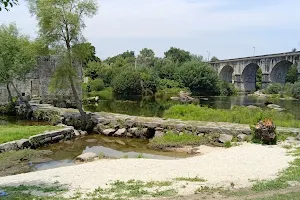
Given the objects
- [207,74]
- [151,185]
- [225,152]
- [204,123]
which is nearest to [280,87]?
[207,74]

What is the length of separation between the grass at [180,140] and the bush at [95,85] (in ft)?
143

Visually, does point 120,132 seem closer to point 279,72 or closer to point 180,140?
point 180,140

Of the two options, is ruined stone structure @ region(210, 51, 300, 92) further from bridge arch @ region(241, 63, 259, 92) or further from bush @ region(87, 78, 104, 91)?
bush @ region(87, 78, 104, 91)

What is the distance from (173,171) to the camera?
37.0 ft

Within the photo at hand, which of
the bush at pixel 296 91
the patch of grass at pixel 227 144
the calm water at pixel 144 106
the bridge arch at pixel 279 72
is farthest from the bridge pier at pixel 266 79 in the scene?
the patch of grass at pixel 227 144

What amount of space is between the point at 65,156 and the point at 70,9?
32.4 feet

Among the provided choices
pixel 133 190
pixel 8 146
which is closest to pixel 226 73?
pixel 8 146

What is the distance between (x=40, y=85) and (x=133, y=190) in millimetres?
25001

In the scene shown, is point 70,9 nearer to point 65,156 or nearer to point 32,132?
point 32,132

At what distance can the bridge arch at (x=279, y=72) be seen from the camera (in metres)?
A: 69.2

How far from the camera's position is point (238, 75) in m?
83.2

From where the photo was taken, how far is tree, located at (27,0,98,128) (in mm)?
21156

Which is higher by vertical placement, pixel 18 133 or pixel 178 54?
pixel 178 54

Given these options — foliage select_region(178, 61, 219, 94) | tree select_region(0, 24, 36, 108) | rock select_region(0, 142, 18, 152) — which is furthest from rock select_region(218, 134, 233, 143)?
foliage select_region(178, 61, 219, 94)
